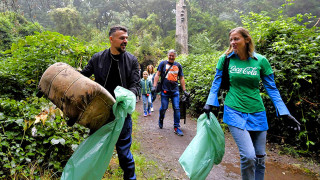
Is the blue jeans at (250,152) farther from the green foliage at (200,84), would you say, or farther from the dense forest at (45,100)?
the green foliage at (200,84)

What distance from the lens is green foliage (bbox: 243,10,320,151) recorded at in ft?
11.4

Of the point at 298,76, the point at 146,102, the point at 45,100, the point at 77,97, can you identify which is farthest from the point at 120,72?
the point at 146,102

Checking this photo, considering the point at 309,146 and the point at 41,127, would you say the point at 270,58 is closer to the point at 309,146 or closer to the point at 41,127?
the point at 309,146

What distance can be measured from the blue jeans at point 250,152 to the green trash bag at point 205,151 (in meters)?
0.21

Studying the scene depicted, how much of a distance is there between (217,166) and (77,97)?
2.66 metres

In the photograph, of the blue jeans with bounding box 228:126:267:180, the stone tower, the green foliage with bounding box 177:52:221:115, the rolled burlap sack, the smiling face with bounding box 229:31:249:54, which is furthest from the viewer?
the stone tower

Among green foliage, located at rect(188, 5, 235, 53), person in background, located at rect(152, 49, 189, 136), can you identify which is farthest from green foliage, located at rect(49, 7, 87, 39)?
person in background, located at rect(152, 49, 189, 136)

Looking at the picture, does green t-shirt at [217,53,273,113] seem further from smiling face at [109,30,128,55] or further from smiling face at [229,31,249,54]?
smiling face at [109,30,128,55]

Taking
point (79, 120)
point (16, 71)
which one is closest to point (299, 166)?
point (79, 120)

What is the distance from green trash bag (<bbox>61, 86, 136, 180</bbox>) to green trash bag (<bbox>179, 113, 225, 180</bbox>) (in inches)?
35.2

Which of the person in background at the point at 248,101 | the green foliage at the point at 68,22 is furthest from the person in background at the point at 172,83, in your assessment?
the green foliage at the point at 68,22

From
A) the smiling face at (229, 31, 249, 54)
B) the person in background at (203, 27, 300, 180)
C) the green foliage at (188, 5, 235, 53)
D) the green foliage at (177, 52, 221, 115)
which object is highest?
the green foliage at (188, 5, 235, 53)

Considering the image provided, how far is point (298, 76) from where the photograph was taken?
133 inches

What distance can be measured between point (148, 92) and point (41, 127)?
15.0 feet
